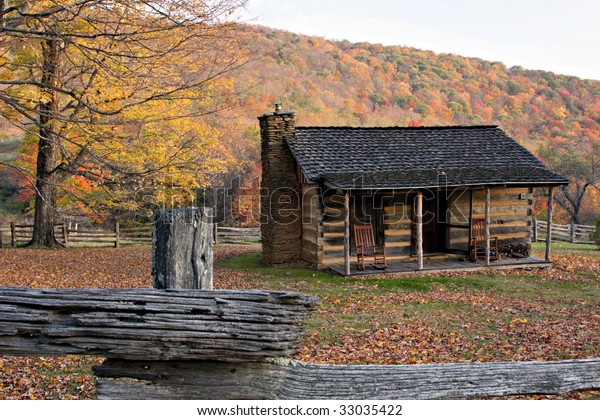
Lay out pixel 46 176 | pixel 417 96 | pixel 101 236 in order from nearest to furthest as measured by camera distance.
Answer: pixel 46 176, pixel 101 236, pixel 417 96

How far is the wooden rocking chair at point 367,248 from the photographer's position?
18.0m

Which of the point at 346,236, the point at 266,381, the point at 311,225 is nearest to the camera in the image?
the point at 266,381

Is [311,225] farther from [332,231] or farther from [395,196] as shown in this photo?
[395,196]

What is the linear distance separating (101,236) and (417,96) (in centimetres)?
4762

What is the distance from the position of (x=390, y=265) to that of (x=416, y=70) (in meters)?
61.4

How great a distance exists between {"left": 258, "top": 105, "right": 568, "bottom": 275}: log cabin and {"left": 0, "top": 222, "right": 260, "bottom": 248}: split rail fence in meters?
11.2

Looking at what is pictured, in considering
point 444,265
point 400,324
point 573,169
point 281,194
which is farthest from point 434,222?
point 573,169

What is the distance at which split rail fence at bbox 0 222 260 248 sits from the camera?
27877mm

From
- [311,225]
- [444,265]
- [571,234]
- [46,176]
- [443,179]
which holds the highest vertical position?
[46,176]

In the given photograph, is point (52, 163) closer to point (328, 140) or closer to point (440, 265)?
point (328, 140)

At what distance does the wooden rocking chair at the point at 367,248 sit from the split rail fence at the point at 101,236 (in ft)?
42.9

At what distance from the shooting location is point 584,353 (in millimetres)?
8938

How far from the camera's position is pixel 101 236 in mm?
29094

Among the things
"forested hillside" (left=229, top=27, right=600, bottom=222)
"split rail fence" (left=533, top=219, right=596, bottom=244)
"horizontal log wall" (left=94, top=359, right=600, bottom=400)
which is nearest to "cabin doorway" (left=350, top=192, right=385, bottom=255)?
"horizontal log wall" (left=94, top=359, right=600, bottom=400)
